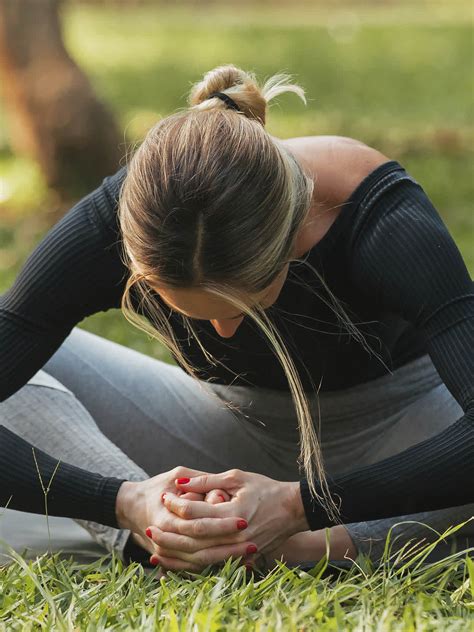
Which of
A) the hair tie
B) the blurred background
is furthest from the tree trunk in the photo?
the hair tie

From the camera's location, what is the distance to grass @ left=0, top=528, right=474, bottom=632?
6.71 ft

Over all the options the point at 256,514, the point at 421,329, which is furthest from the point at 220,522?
the point at 421,329

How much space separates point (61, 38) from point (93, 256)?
4.15 meters

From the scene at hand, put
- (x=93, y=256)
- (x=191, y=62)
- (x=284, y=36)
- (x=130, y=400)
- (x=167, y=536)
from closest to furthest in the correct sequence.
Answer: (x=167, y=536) → (x=93, y=256) → (x=130, y=400) → (x=191, y=62) → (x=284, y=36)

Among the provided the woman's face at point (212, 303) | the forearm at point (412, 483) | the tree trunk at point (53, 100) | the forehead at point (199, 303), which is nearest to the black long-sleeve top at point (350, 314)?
the forearm at point (412, 483)

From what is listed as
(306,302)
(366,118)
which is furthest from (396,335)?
(366,118)

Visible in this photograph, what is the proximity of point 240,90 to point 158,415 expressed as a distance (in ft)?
2.94

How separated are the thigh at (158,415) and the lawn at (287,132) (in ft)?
1.60

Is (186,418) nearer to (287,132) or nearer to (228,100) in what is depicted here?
(228,100)

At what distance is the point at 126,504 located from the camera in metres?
2.48

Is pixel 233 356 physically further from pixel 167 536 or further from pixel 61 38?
pixel 61 38

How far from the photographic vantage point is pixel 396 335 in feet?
9.11

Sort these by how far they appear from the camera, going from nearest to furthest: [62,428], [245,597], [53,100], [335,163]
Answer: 1. [245,597]
2. [335,163]
3. [62,428]
4. [53,100]

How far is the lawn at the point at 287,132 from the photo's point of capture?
213cm
